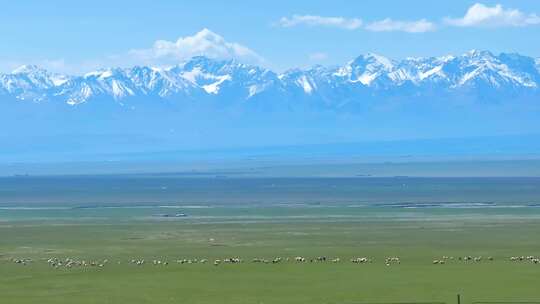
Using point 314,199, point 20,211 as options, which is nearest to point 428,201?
point 314,199

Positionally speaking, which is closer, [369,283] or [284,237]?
[369,283]

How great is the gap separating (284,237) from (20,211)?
33.5 m

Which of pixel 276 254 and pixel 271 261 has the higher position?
pixel 276 254

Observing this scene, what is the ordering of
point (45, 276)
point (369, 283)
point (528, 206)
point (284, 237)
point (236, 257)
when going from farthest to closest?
point (528, 206), point (284, 237), point (236, 257), point (45, 276), point (369, 283)

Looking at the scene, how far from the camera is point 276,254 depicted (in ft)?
181

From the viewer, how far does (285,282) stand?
145 feet

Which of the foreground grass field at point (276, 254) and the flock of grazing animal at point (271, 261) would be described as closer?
the foreground grass field at point (276, 254)

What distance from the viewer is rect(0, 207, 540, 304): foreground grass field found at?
41375 millimetres

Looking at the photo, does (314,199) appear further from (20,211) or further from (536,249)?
(536,249)

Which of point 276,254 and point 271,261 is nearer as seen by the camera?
point 271,261

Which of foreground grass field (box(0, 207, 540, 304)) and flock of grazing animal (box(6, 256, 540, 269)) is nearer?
foreground grass field (box(0, 207, 540, 304))

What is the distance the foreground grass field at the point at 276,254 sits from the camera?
136 feet

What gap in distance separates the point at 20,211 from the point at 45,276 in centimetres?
4631

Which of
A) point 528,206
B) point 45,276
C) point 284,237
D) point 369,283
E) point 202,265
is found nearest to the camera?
point 369,283
